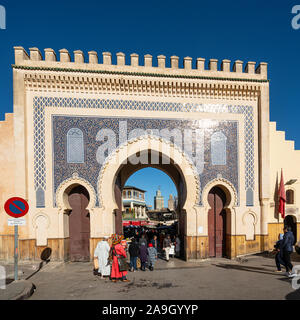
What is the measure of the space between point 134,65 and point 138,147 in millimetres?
2947

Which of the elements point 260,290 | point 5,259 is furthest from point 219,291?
point 5,259

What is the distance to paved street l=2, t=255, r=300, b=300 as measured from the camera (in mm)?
5098

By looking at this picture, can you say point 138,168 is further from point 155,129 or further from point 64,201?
point 64,201

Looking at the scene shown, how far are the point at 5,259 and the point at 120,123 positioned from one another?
590 cm

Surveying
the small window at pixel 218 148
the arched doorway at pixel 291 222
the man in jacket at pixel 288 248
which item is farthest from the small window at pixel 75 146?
the arched doorway at pixel 291 222

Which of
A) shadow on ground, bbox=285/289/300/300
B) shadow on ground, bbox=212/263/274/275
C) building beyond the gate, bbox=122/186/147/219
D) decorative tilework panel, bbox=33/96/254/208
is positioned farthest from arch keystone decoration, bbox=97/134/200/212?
building beyond the gate, bbox=122/186/147/219

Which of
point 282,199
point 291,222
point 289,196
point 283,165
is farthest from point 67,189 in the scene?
point 291,222

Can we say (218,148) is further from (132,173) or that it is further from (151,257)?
(151,257)

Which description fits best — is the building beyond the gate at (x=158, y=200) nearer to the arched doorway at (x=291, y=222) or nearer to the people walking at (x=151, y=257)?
the arched doorway at (x=291, y=222)

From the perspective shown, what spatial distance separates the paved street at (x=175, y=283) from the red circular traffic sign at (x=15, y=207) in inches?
70.5

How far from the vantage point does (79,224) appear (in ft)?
29.1
